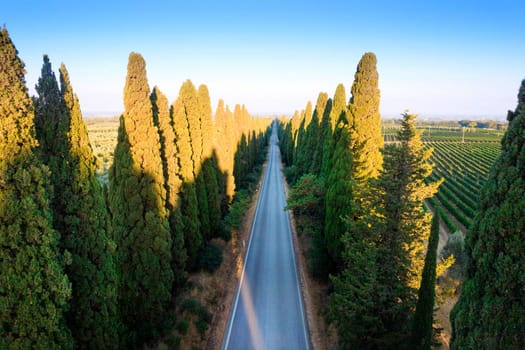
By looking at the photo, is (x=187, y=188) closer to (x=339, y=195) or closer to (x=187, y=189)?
(x=187, y=189)

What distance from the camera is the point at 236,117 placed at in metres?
40.0

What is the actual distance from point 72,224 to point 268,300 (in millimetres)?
11213

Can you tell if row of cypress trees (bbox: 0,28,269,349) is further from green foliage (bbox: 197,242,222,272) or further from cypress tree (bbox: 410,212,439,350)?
cypress tree (bbox: 410,212,439,350)

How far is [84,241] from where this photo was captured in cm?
697

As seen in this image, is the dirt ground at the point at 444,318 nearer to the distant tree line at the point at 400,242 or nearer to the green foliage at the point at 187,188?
the distant tree line at the point at 400,242

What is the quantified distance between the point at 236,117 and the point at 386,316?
33798mm

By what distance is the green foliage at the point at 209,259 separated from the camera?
16750 mm

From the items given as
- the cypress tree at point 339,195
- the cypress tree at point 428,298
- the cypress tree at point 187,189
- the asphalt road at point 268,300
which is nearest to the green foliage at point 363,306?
the cypress tree at point 428,298

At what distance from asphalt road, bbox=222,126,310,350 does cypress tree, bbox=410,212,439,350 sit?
6.16 meters

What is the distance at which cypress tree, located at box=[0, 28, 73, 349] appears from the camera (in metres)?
5.36

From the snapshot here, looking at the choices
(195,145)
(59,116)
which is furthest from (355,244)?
(195,145)

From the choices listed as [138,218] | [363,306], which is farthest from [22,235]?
[363,306]

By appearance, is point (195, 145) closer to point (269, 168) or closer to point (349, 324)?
point (349, 324)

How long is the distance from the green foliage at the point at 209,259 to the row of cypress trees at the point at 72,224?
4.33 m
